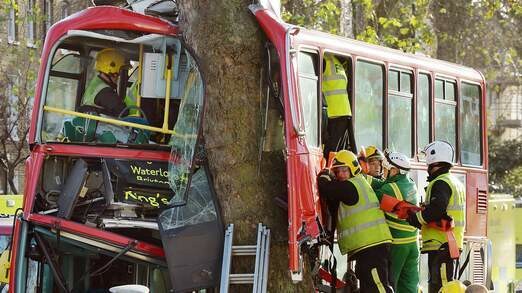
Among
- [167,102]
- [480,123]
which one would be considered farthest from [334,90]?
[480,123]

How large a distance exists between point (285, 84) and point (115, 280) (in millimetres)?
2708

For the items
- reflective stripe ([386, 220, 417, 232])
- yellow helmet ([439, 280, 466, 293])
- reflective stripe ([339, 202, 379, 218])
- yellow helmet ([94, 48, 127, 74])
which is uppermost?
yellow helmet ([94, 48, 127, 74])

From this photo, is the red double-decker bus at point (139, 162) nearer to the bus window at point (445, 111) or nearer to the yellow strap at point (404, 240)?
the yellow strap at point (404, 240)

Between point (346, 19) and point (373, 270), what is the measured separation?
19470 millimetres

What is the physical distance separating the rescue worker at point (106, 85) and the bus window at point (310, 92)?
166 cm

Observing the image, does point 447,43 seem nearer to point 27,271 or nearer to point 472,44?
point 472,44

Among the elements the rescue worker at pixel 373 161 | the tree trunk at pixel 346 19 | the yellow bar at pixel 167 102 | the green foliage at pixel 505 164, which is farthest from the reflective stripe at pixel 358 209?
the green foliage at pixel 505 164

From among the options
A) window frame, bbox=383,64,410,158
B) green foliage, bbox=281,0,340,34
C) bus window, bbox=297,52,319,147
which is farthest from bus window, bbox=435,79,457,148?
green foliage, bbox=281,0,340,34

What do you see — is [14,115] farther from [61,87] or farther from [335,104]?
[335,104]

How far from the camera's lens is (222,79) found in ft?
35.2

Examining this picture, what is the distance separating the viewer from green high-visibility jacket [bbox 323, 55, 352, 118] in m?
11.8

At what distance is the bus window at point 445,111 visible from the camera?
14.5 metres

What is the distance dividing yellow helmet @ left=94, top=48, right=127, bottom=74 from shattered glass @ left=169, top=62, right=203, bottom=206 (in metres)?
1.05

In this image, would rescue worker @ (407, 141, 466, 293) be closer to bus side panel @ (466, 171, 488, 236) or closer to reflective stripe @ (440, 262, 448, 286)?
reflective stripe @ (440, 262, 448, 286)
